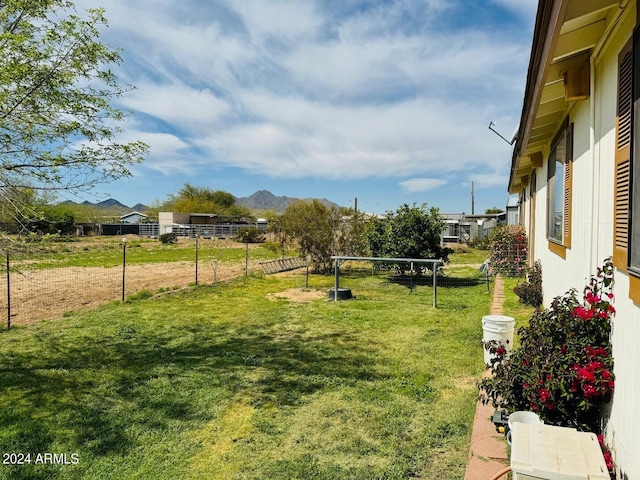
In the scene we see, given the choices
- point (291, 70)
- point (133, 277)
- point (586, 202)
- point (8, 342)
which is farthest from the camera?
point (133, 277)

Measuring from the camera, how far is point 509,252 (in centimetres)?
1195

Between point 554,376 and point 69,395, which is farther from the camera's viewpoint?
point 69,395

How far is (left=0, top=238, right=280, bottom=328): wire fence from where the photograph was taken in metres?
5.25

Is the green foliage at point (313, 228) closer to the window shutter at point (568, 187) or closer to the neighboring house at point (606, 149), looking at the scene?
the window shutter at point (568, 187)

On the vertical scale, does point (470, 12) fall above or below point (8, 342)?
above

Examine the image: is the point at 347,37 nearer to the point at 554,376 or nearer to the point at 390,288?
the point at 390,288

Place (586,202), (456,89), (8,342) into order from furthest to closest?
(456,89)
(8,342)
(586,202)

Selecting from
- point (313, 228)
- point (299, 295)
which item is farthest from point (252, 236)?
point (299, 295)

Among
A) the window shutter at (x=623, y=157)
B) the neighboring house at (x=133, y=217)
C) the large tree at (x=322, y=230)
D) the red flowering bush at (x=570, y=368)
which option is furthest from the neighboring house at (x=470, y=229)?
the neighboring house at (x=133, y=217)

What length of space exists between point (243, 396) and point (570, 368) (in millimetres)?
2913

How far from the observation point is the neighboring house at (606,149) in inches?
77.8

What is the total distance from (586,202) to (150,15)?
6.40 m

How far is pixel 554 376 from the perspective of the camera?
101 inches

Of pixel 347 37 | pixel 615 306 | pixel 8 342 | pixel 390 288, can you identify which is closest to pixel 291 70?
pixel 347 37
